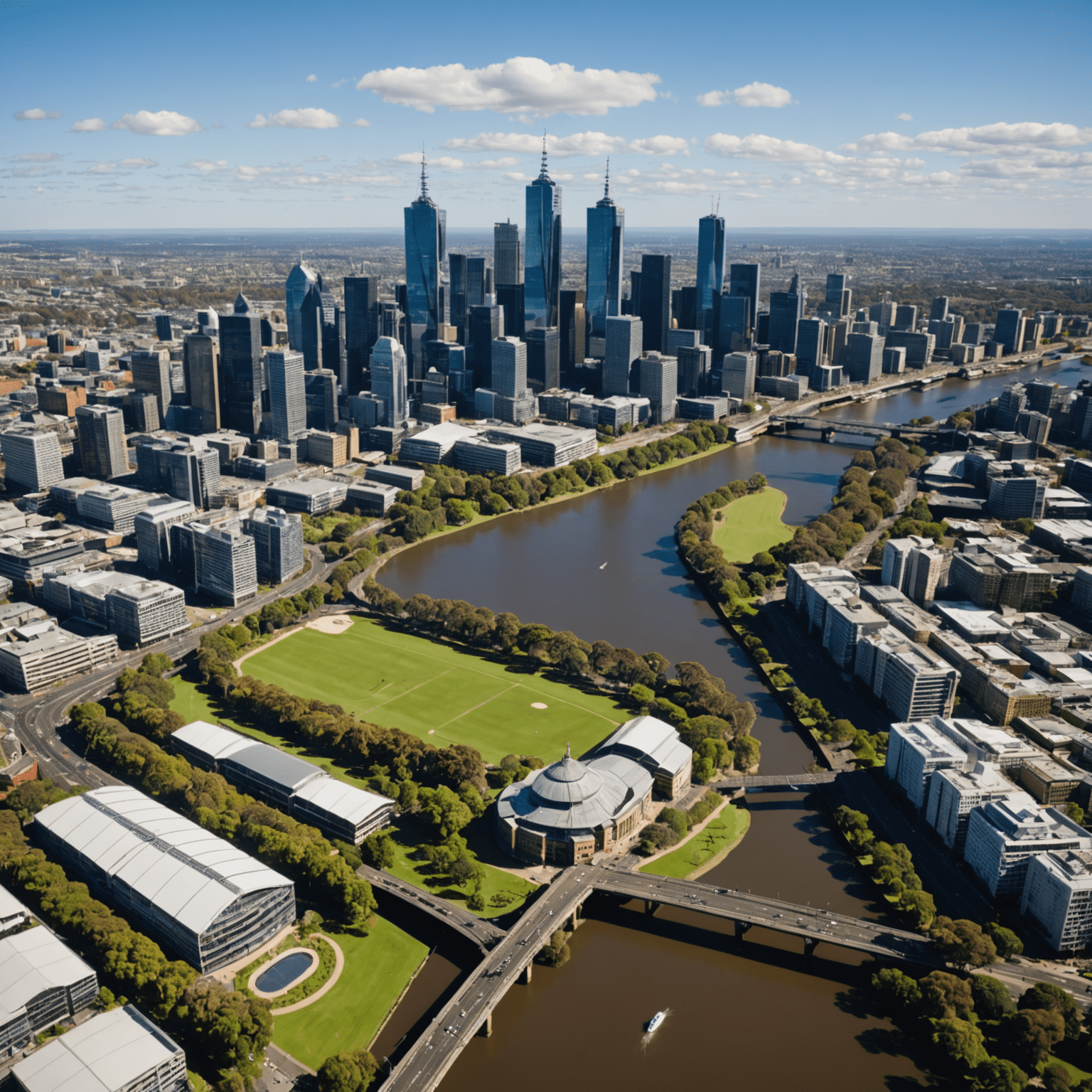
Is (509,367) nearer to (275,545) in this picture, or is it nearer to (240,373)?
(240,373)

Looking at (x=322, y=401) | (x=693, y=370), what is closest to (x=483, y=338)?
(x=322, y=401)

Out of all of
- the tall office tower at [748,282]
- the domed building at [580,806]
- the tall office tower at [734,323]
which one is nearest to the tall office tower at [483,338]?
the tall office tower at [734,323]

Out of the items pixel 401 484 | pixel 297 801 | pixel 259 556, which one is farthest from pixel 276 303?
pixel 297 801

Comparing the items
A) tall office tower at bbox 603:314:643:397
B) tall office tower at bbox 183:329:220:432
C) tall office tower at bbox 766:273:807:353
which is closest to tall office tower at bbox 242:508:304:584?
tall office tower at bbox 183:329:220:432

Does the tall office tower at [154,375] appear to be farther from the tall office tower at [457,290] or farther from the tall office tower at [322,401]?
the tall office tower at [457,290]

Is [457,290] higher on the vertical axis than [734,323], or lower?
higher

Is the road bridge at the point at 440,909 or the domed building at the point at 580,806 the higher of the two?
the domed building at the point at 580,806
